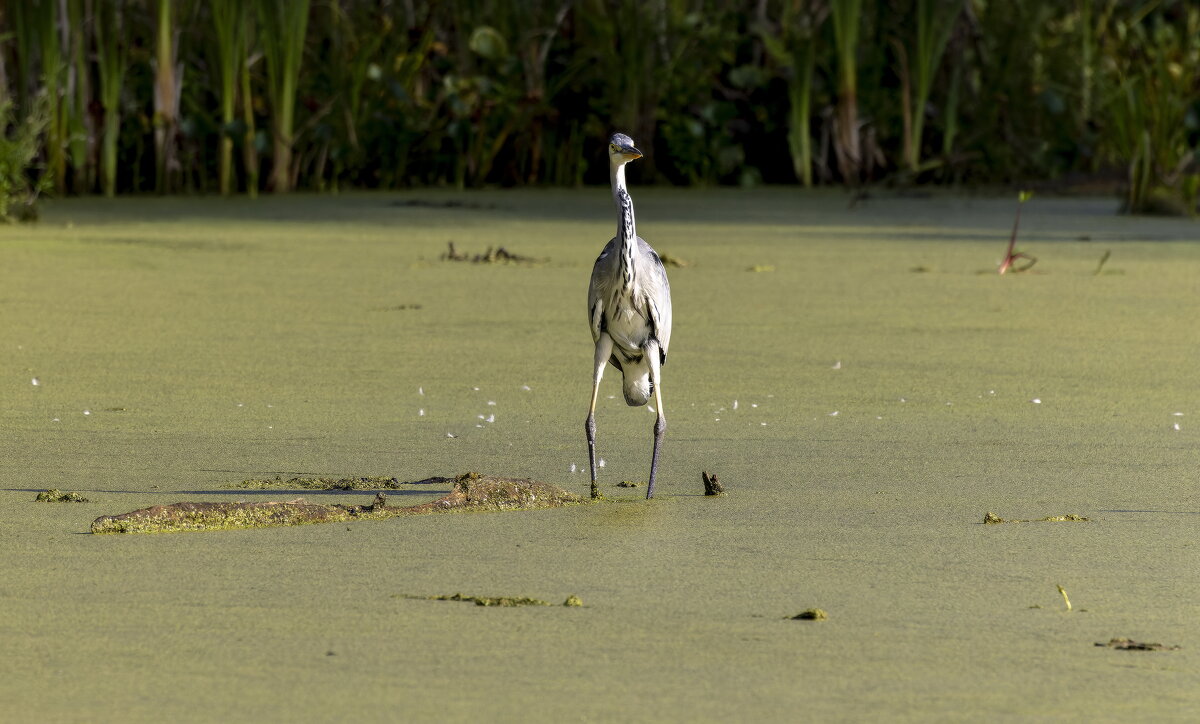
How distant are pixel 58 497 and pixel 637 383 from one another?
114 centimetres

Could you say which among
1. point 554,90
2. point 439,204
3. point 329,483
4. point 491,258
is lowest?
point 439,204

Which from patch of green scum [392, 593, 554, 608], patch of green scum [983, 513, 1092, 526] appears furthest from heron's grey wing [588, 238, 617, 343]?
patch of green scum [392, 593, 554, 608]

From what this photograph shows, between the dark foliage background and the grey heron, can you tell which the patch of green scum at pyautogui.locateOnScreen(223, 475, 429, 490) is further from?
the dark foliage background

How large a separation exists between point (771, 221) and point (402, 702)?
9.06 meters

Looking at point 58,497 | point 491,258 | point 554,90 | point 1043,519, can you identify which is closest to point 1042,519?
point 1043,519

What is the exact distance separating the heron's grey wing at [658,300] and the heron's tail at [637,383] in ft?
0.19

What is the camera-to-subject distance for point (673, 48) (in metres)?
14.7

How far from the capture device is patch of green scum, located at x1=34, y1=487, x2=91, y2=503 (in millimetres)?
3541

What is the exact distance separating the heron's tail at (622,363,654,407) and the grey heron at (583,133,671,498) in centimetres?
1

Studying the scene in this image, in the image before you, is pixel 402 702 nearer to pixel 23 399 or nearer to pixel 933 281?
pixel 23 399

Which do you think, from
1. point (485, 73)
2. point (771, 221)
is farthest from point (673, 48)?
point (771, 221)

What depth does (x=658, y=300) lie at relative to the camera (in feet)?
12.7

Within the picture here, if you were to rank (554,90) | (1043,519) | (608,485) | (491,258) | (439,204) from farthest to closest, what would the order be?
(554,90) → (439,204) → (491,258) → (608,485) → (1043,519)

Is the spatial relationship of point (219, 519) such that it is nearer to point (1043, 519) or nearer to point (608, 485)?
point (608, 485)
